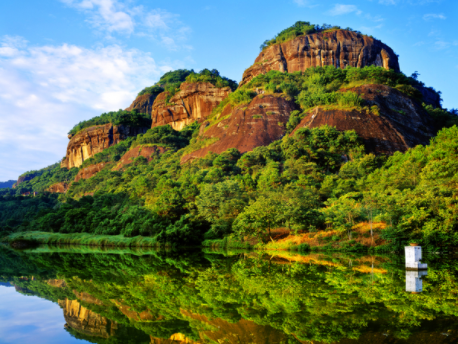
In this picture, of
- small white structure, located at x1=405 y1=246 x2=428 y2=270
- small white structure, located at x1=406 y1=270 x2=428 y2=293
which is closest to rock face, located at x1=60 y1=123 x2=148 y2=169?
small white structure, located at x1=405 y1=246 x2=428 y2=270

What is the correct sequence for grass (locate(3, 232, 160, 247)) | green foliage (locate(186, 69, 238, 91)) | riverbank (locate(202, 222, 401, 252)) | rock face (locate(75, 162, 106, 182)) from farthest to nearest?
green foliage (locate(186, 69, 238, 91))
rock face (locate(75, 162, 106, 182))
grass (locate(3, 232, 160, 247))
riverbank (locate(202, 222, 401, 252))

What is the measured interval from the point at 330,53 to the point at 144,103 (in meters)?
71.0

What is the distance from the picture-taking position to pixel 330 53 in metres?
80.8

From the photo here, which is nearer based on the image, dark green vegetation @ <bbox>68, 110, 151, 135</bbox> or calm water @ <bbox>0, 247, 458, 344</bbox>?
calm water @ <bbox>0, 247, 458, 344</bbox>

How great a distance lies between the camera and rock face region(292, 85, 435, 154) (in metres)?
50.5

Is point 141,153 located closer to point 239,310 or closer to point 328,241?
point 328,241

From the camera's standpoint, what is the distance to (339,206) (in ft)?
99.4

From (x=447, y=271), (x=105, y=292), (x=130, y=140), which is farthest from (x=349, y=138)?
(x=130, y=140)

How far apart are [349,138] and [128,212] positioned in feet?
104

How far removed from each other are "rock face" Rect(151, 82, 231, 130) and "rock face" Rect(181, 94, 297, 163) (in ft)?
80.4

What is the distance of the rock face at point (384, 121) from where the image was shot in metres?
50.5

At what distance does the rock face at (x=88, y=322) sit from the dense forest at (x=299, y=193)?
22.5 meters

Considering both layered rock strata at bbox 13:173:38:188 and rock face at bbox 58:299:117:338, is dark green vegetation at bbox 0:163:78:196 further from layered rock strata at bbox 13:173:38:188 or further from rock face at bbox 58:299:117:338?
rock face at bbox 58:299:117:338

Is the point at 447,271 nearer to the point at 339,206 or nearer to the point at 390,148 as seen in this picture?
the point at 339,206
